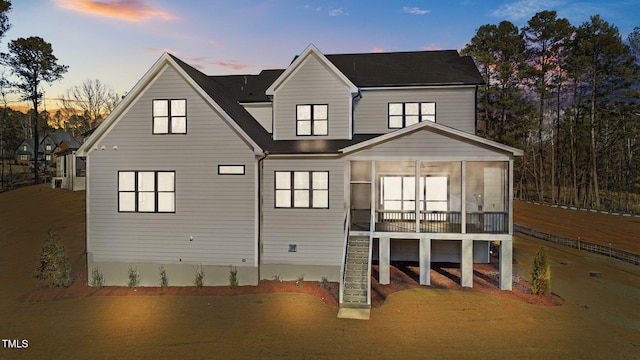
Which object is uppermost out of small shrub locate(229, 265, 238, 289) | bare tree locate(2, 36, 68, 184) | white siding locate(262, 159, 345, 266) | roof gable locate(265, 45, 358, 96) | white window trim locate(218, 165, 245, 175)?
bare tree locate(2, 36, 68, 184)

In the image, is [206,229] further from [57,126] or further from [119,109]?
[57,126]

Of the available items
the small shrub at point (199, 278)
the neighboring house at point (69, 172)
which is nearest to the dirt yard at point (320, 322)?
the small shrub at point (199, 278)

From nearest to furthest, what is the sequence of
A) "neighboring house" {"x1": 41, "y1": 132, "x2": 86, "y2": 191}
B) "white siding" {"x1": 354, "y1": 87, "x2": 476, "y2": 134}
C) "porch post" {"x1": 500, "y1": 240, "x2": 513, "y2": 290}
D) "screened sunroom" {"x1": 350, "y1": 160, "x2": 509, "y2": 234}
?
"porch post" {"x1": 500, "y1": 240, "x2": 513, "y2": 290}
"screened sunroom" {"x1": 350, "y1": 160, "x2": 509, "y2": 234}
"white siding" {"x1": 354, "y1": 87, "x2": 476, "y2": 134}
"neighboring house" {"x1": 41, "y1": 132, "x2": 86, "y2": 191}

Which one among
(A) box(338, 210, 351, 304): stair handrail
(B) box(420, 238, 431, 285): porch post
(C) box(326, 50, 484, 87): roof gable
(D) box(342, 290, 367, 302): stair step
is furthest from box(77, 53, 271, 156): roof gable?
(B) box(420, 238, 431, 285): porch post

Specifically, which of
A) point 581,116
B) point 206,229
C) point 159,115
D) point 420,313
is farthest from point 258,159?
point 581,116

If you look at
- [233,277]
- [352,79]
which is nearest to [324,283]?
[233,277]

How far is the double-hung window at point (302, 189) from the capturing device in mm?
16156

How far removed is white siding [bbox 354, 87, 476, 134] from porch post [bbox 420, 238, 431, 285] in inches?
245

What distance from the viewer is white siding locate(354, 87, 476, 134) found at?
1852 centimetres

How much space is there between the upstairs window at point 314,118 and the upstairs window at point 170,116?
5278 mm

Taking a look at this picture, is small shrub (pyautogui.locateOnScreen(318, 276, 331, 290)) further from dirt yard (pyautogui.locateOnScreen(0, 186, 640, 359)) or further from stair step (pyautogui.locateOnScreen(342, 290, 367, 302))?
stair step (pyautogui.locateOnScreen(342, 290, 367, 302))

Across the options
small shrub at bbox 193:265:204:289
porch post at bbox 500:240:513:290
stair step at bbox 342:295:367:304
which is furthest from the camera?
small shrub at bbox 193:265:204:289

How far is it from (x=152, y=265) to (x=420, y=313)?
37.1ft

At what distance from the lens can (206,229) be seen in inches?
618
